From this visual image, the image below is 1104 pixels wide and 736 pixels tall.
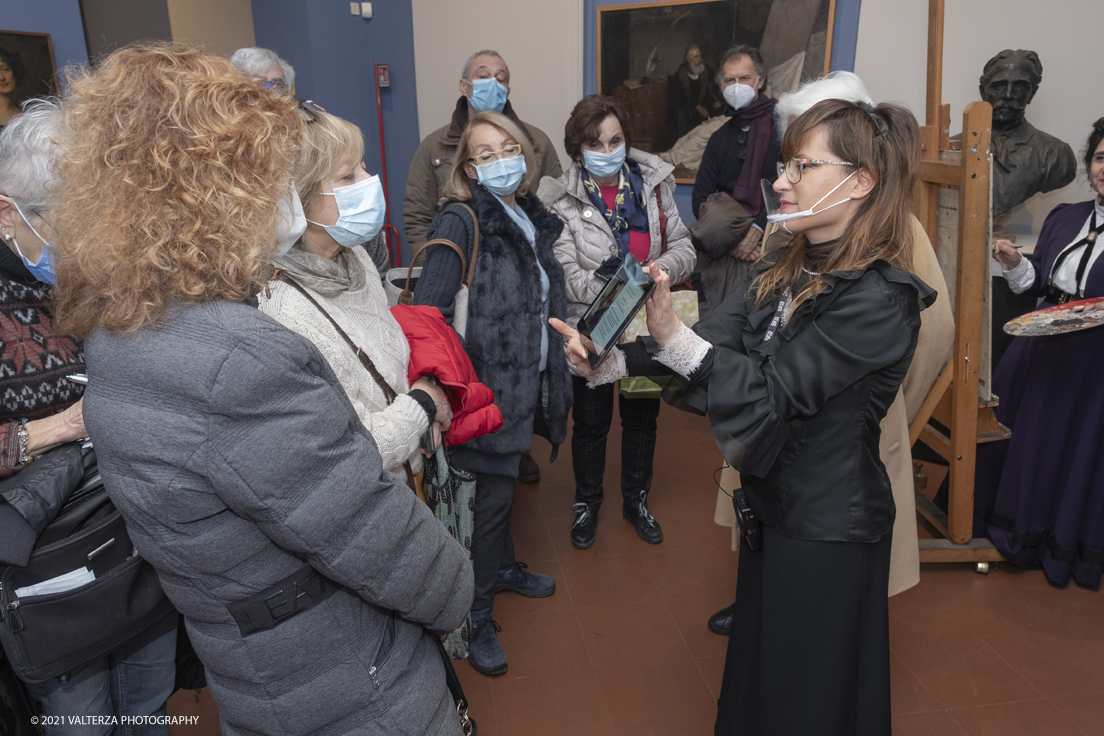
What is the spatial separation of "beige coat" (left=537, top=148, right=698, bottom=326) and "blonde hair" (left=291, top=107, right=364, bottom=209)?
1689 millimetres

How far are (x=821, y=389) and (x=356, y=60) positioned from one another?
624 centimetres

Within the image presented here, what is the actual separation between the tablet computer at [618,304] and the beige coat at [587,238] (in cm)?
162

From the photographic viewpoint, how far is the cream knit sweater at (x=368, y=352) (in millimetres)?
1749

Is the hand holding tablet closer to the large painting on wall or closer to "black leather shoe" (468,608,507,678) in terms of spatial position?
"black leather shoe" (468,608,507,678)

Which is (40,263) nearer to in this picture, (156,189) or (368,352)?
(368,352)

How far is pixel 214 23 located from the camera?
21.2 feet

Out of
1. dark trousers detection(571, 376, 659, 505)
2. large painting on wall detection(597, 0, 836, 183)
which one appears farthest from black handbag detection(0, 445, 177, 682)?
large painting on wall detection(597, 0, 836, 183)

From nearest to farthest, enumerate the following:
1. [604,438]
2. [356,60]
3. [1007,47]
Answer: [604,438] → [1007,47] → [356,60]

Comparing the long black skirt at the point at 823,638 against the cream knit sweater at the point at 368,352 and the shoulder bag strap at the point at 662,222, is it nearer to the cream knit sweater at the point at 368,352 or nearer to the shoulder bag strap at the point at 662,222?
the cream knit sweater at the point at 368,352

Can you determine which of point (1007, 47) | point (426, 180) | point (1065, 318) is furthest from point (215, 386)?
point (1007, 47)

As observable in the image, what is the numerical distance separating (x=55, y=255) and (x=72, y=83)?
0.30 m

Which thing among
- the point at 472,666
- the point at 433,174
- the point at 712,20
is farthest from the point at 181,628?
the point at 712,20

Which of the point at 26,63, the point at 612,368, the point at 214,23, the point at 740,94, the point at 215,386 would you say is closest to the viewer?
the point at 215,386

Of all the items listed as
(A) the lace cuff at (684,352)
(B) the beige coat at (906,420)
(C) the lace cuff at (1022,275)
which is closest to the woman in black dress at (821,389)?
(A) the lace cuff at (684,352)
